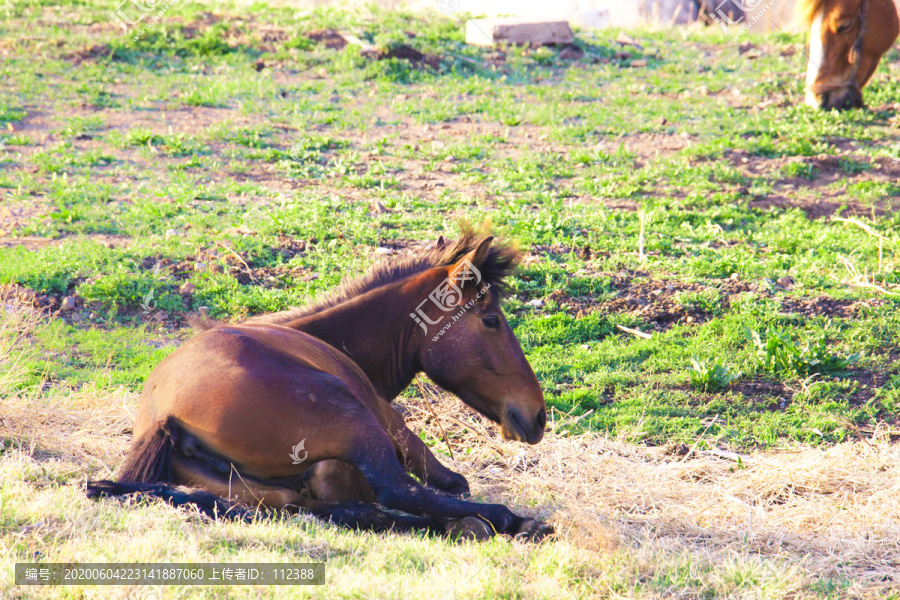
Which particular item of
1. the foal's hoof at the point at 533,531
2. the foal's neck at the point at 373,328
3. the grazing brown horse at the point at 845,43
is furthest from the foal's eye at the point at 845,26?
the foal's hoof at the point at 533,531

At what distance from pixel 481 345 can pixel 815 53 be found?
31.4 feet

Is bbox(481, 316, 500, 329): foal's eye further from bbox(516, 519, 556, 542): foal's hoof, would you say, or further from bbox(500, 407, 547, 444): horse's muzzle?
bbox(516, 519, 556, 542): foal's hoof

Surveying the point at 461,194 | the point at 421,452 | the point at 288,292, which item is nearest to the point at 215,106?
the point at 461,194

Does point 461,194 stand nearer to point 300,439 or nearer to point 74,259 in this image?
point 74,259

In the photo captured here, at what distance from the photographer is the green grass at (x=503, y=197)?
609 centimetres

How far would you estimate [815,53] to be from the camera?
1142 centimetres

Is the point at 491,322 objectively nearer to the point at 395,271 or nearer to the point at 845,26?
the point at 395,271

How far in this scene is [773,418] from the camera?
551 cm
